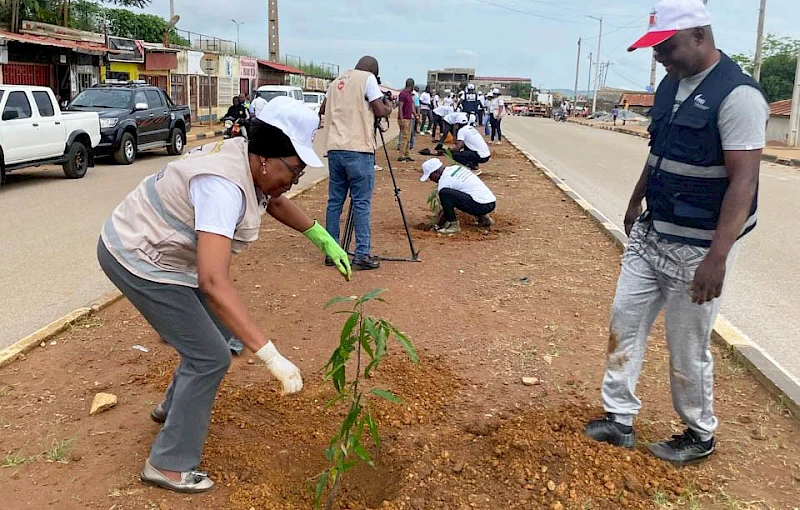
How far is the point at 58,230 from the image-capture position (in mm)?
8570

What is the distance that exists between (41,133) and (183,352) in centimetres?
1089

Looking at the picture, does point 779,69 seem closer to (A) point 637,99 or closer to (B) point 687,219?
(A) point 637,99

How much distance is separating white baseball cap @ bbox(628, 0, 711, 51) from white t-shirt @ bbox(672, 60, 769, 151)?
0.32m

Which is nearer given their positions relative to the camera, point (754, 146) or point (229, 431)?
point (754, 146)

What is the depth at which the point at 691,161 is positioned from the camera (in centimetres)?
295

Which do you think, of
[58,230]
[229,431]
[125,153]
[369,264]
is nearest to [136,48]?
[125,153]

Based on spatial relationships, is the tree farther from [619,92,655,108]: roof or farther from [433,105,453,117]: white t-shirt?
[433,105,453,117]: white t-shirt

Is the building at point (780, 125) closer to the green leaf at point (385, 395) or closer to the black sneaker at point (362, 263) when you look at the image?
the black sneaker at point (362, 263)

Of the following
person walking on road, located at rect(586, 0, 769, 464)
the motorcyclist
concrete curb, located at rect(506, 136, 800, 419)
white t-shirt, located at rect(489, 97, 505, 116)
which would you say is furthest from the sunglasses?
white t-shirt, located at rect(489, 97, 505, 116)

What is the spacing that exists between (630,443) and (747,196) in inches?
50.4

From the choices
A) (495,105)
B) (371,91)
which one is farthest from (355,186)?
(495,105)

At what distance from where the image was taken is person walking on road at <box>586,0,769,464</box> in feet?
9.23

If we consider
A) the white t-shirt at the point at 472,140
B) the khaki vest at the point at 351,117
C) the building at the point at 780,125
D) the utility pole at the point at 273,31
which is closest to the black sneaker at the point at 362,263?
the khaki vest at the point at 351,117

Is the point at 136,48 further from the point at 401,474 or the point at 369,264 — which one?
the point at 401,474
